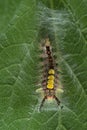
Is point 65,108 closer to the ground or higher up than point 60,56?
closer to the ground

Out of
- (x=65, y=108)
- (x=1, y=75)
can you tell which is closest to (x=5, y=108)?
(x=1, y=75)

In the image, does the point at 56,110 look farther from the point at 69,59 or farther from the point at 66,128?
the point at 69,59

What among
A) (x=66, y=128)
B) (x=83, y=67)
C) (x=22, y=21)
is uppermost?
(x=22, y=21)

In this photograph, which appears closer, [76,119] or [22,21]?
[22,21]
